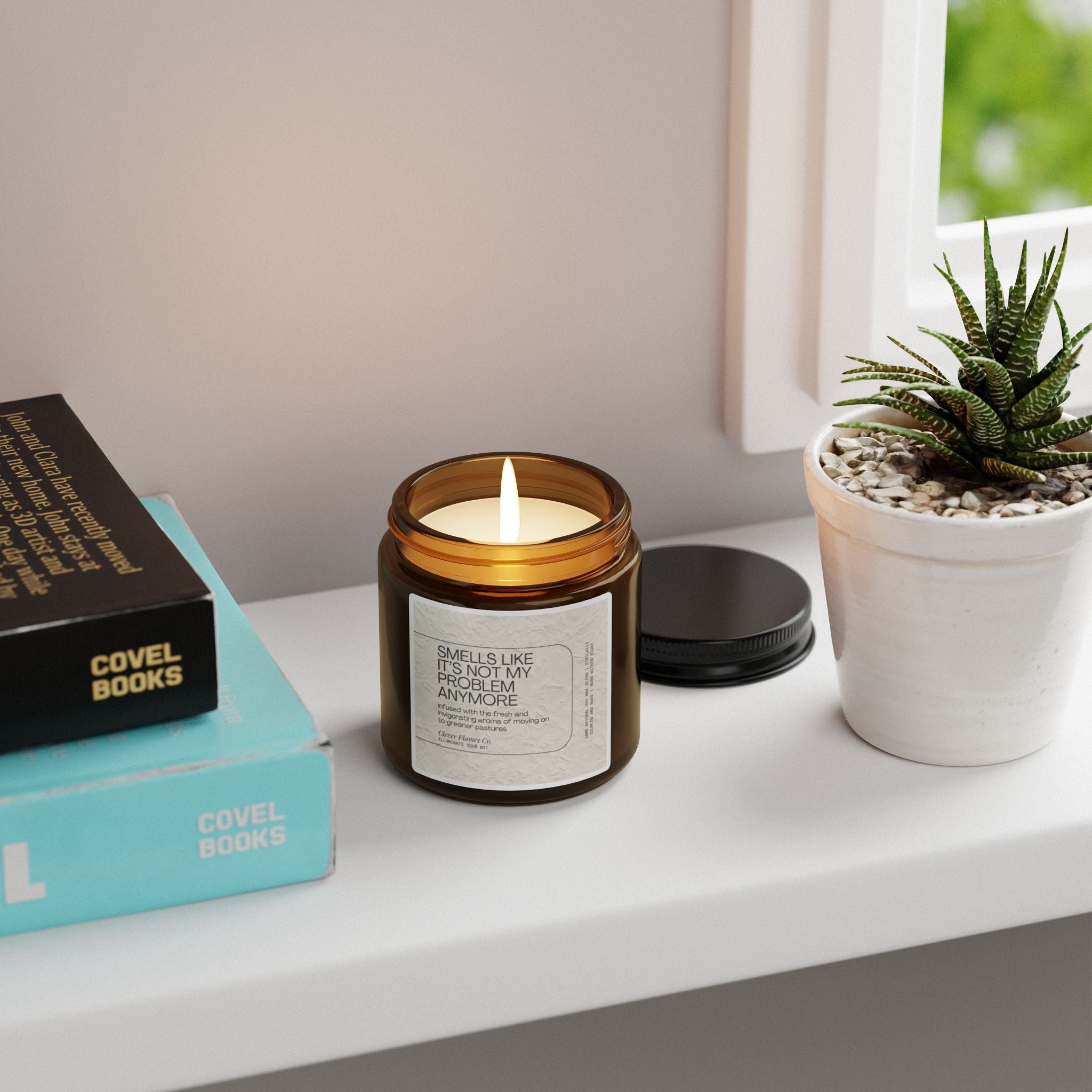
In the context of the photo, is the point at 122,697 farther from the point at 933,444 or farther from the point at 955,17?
the point at 955,17

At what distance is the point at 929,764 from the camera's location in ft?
1.73

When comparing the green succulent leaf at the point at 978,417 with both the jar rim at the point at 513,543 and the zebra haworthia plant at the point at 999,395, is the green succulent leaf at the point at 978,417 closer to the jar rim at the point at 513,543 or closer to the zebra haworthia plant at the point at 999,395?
the zebra haworthia plant at the point at 999,395

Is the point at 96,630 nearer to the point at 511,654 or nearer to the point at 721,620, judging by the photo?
the point at 511,654

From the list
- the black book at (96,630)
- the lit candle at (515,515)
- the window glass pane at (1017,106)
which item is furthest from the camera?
the window glass pane at (1017,106)

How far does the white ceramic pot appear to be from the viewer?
1.55 feet

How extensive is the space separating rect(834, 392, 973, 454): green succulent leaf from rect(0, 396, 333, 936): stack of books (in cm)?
24

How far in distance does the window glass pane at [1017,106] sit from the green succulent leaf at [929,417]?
1.87 meters

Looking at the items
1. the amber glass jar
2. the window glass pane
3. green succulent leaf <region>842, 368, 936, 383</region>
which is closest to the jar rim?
the amber glass jar

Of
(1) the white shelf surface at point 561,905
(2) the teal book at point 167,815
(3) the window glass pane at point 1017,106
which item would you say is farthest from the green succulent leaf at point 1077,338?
(3) the window glass pane at point 1017,106

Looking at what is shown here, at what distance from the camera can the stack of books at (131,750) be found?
420 millimetres

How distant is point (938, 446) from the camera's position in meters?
0.50

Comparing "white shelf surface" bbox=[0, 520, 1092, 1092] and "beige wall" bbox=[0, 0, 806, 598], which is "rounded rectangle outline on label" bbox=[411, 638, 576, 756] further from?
"beige wall" bbox=[0, 0, 806, 598]

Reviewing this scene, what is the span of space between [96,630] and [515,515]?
16cm

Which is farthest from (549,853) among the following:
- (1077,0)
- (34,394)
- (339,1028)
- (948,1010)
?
(1077,0)
